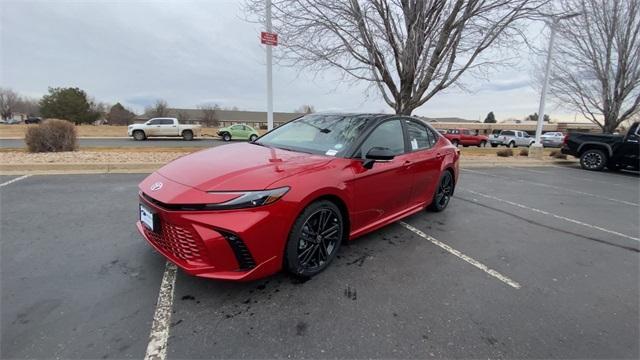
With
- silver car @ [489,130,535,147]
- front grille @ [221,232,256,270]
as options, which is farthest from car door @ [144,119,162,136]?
silver car @ [489,130,535,147]

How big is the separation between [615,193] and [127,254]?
1011 cm

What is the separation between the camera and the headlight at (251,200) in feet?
7.13

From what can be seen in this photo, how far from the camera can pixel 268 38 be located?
7.29 metres

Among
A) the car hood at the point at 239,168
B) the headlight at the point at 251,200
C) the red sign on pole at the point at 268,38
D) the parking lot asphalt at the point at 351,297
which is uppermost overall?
the red sign on pole at the point at 268,38

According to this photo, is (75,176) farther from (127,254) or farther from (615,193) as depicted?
(615,193)

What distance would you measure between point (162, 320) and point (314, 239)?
127 centimetres

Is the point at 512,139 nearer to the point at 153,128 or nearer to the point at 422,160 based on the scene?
the point at 422,160

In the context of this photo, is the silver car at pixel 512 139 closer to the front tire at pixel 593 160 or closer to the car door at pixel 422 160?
the front tire at pixel 593 160

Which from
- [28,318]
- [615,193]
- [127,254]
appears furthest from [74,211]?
[615,193]

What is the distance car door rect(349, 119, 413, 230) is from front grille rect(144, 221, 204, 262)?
1.46 meters

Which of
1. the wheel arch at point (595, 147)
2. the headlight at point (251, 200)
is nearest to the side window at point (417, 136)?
the headlight at point (251, 200)

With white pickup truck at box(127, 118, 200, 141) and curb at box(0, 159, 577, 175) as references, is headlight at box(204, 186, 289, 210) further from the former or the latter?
white pickup truck at box(127, 118, 200, 141)

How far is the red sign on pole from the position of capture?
7242mm

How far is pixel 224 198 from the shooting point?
2191mm
